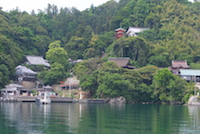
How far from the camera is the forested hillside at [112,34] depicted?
58656mm

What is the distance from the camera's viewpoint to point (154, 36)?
65938mm

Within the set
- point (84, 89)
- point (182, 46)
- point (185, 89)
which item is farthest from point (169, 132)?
point (182, 46)

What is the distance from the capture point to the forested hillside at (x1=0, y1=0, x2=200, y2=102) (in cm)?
5866

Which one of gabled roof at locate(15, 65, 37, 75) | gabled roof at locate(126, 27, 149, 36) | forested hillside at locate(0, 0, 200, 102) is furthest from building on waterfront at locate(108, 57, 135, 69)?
gabled roof at locate(15, 65, 37, 75)

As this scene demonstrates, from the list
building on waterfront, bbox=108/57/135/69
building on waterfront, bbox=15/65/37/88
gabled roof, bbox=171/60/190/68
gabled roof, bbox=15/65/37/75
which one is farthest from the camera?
building on waterfront, bbox=108/57/135/69

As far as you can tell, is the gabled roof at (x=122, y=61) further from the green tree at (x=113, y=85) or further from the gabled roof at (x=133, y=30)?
the gabled roof at (x=133, y=30)

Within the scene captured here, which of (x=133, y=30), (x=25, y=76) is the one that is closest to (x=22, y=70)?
(x=25, y=76)

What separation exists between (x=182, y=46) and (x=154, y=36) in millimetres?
6345

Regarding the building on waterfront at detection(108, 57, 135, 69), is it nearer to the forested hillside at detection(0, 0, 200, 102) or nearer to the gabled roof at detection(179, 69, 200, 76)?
the forested hillside at detection(0, 0, 200, 102)

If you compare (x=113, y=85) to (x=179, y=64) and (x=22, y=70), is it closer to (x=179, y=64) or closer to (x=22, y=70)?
(x=179, y=64)

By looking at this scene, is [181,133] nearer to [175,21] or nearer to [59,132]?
[59,132]

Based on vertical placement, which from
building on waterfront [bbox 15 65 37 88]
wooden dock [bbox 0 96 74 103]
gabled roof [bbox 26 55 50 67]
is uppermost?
gabled roof [bbox 26 55 50 67]

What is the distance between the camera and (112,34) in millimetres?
71000

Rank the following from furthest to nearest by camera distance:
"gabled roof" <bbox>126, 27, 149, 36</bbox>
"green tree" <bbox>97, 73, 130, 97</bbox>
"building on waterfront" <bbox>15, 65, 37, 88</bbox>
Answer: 1. "gabled roof" <bbox>126, 27, 149, 36</bbox>
2. "building on waterfront" <bbox>15, 65, 37, 88</bbox>
3. "green tree" <bbox>97, 73, 130, 97</bbox>
